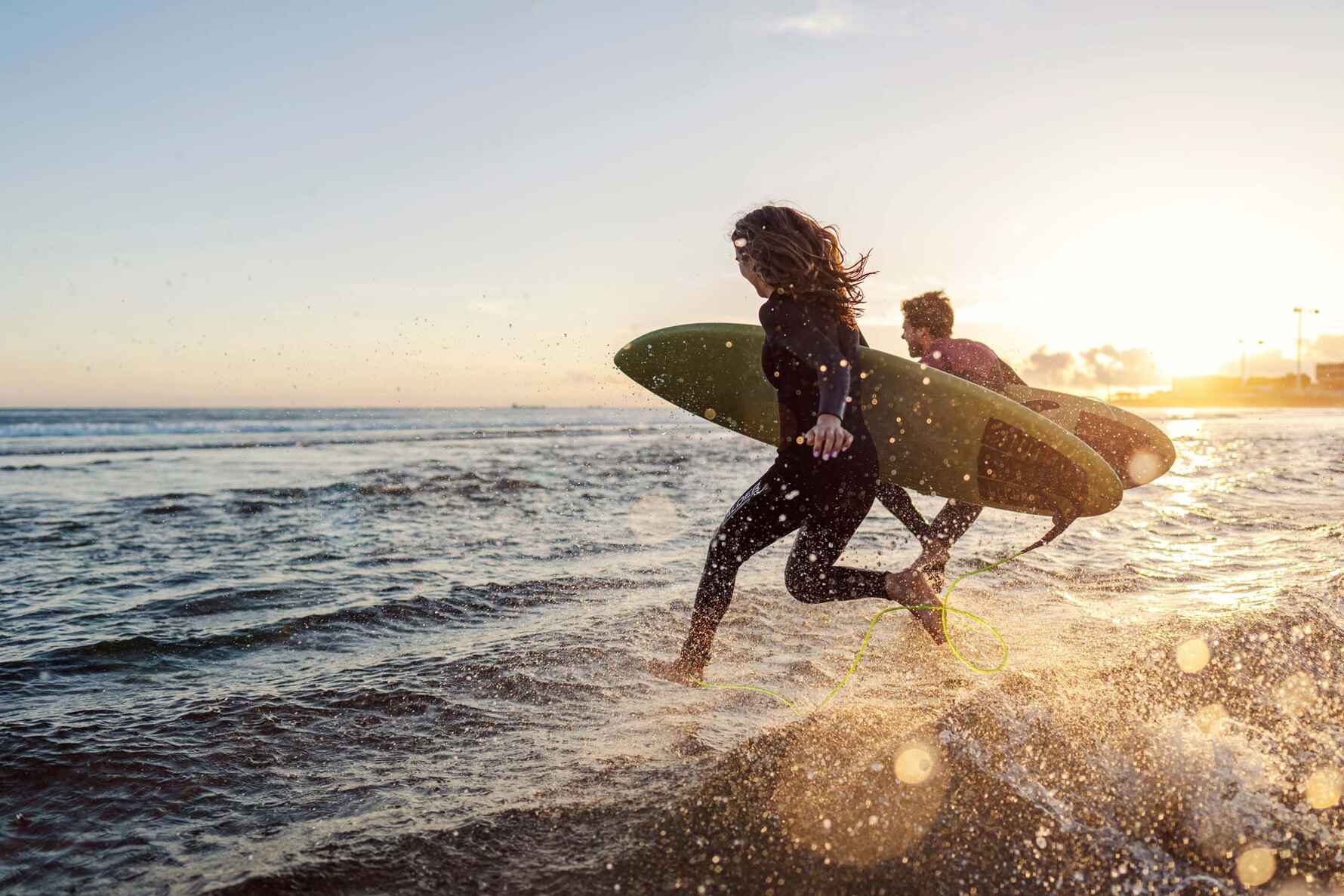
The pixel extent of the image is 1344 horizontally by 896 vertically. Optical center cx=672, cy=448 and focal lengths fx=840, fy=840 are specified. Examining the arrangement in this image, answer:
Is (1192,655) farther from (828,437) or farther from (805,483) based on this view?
(828,437)

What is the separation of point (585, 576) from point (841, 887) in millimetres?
4276

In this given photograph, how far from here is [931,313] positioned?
5.27 metres

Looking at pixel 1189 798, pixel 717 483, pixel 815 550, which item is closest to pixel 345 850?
pixel 815 550

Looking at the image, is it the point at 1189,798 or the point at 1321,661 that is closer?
the point at 1189,798

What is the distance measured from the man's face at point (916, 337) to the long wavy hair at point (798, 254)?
186 cm

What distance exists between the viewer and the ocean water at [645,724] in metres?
2.37

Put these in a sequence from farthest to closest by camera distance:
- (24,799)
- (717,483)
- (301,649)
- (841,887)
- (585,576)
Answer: (717,483)
(585,576)
(301,649)
(24,799)
(841,887)

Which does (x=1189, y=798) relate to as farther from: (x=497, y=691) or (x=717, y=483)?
(x=717, y=483)

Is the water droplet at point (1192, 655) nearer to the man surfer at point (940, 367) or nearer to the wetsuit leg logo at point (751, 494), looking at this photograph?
the man surfer at point (940, 367)

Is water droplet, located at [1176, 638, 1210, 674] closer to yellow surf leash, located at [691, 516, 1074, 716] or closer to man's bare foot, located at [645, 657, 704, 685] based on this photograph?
yellow surf leash, located at [691, 516, 1074, 716]

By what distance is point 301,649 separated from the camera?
4.62m

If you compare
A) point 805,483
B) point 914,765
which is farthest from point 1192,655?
point 805,483

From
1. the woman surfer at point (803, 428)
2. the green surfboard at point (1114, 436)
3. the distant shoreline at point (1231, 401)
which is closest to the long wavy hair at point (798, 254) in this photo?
the woman surfer at point (803, 428)

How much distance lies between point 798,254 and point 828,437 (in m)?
0.78
